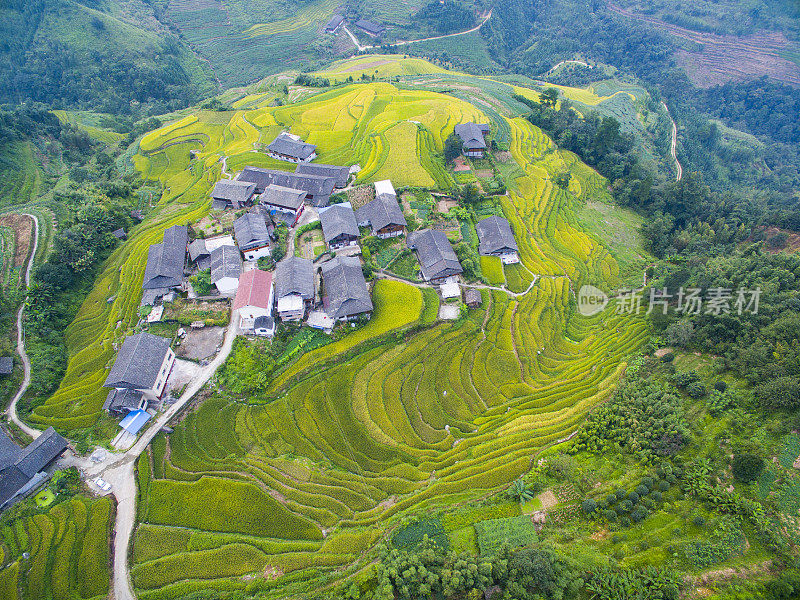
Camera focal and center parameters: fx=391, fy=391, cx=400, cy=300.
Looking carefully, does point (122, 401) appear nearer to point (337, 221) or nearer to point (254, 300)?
point (254, 300)

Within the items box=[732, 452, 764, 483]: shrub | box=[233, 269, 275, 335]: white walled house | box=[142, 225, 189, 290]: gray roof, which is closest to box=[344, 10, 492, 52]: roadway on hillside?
box=[142, 225, 189, 290]: gray roof

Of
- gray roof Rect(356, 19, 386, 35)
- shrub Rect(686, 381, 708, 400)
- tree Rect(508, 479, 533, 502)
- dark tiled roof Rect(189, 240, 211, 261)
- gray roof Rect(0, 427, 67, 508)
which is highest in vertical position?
gray roof Rect(356, 19, 386, 35)

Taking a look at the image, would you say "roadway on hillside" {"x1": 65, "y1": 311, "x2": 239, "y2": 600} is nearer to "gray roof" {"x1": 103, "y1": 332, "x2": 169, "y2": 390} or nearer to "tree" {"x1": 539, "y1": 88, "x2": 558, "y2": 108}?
"gray roof" {"x1": 103, "y1": 332, "x2": 169, "y2": 390}

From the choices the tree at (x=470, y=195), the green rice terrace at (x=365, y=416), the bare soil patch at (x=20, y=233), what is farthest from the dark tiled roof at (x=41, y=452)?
the tree at (x=470, y=195)

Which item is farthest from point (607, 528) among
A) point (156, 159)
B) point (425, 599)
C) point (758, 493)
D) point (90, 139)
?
point (90, 139)

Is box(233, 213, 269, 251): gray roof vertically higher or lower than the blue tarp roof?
higher

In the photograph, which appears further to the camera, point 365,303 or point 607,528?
point 365,303

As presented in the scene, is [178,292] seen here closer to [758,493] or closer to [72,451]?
[72,451]
